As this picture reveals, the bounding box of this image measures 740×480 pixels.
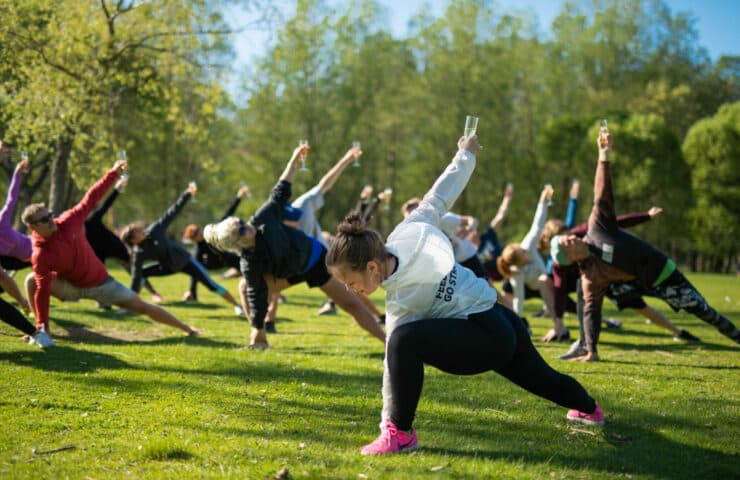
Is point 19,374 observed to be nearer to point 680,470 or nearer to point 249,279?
point 249,279

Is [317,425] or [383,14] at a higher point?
[383,14]

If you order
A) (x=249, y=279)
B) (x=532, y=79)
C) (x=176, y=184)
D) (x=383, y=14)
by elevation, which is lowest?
(x=249, y=279)

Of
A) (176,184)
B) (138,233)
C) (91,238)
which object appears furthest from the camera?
(176,184)

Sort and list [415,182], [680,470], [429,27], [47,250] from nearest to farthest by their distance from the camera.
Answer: [680,470] < [47,250] < [429,27] < [415,182]

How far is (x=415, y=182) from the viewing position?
4875cm

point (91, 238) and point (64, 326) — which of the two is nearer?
point (64, 326)

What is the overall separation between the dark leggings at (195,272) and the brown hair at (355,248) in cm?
919

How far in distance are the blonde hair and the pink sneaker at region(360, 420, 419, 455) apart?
13.9ft

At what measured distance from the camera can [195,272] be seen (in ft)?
44.1

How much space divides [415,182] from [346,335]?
38.7 meters

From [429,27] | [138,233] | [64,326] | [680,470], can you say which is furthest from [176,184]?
[680,470]

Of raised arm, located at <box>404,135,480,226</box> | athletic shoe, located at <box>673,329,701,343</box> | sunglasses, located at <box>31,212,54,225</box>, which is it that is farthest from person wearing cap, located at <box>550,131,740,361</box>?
sunglasses, located at <box>31,212,54,225</box>

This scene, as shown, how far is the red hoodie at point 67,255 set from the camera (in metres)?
8.28

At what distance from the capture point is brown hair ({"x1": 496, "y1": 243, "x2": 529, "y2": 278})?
1109 cm
